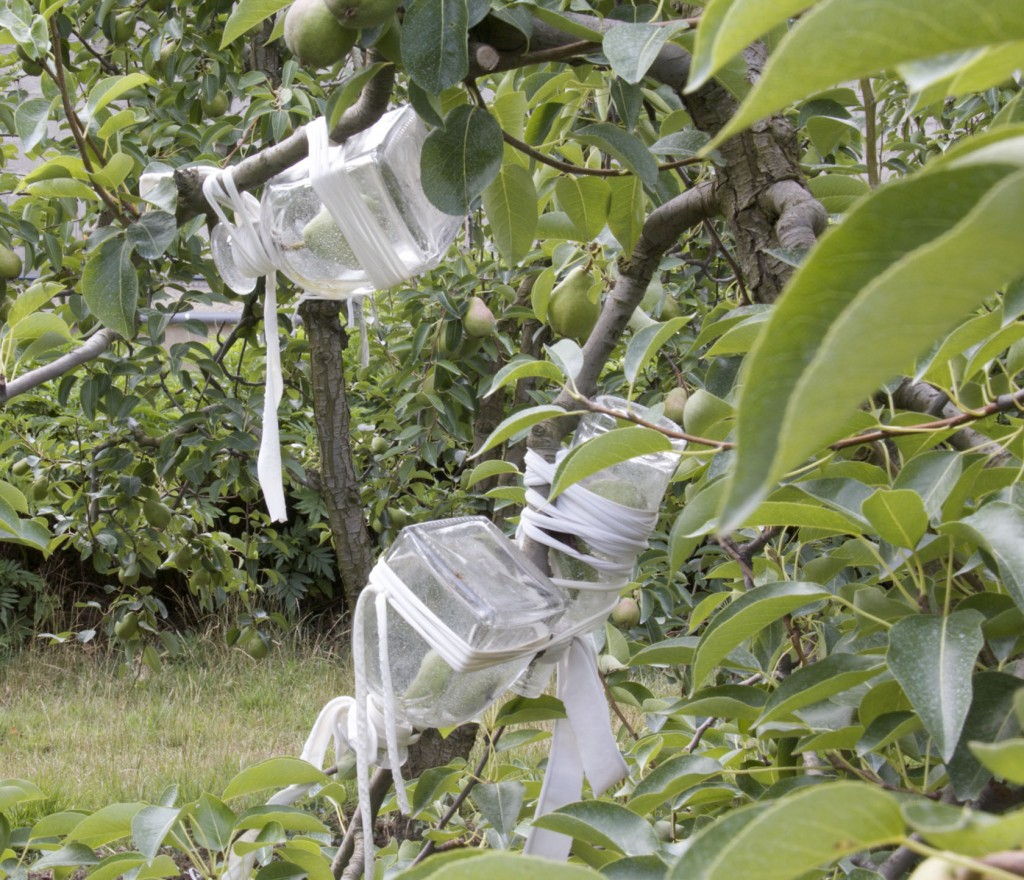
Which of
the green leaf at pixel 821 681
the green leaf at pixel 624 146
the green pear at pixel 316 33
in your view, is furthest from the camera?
the green leaf at pixel 624 146

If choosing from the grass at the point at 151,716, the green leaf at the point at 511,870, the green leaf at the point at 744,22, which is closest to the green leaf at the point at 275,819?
the green leaf at the point at 511,870

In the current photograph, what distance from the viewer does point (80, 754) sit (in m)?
2.79

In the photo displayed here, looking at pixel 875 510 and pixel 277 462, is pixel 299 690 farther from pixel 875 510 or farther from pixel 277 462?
pixel 875 510

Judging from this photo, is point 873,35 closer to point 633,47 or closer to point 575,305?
point 633,47

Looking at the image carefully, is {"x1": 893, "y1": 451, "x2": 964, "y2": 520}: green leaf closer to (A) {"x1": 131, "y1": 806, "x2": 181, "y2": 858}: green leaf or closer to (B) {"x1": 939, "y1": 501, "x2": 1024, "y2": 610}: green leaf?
(B) {"x1": 939, "y1": 501, "x2": 1024, "y2": 610}: green leaf

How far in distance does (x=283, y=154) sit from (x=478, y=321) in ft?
3.91

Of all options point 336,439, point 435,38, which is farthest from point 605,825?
point 336,439

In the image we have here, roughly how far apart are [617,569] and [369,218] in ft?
0.96

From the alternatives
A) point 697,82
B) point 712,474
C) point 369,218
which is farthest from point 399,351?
point 697,82

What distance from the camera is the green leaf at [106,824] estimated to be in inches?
28.9

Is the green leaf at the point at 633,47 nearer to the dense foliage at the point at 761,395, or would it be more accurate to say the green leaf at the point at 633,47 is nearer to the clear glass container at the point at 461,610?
the dense foliage at the point at 761,395

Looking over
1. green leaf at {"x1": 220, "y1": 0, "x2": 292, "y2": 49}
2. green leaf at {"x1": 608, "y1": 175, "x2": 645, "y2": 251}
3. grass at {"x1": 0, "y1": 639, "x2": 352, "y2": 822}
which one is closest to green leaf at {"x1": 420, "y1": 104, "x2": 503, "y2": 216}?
green leaf at {"x1": 220, "y1": 0, "x2": 292, "y2": 49}

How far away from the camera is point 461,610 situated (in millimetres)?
690

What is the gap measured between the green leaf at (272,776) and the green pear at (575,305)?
20.0 inches
